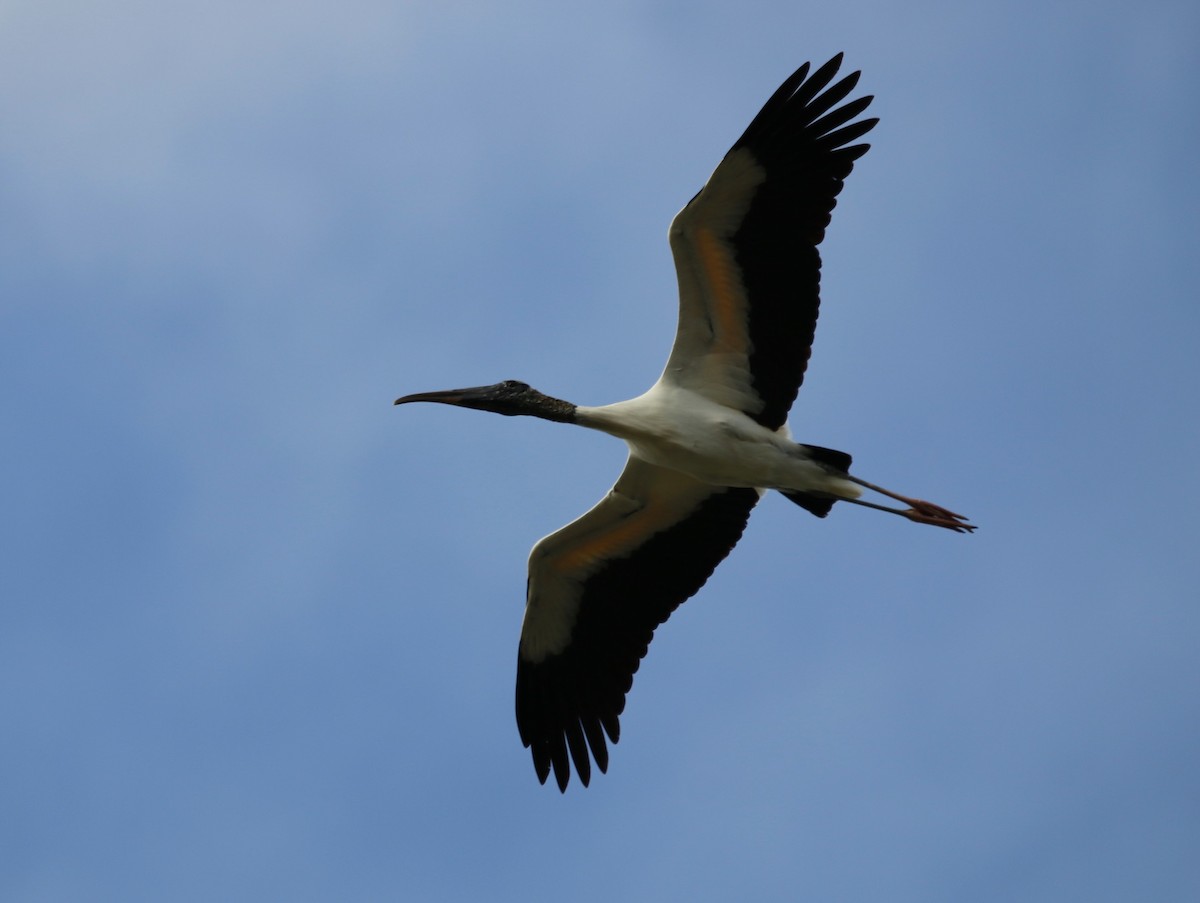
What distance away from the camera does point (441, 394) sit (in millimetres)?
13938

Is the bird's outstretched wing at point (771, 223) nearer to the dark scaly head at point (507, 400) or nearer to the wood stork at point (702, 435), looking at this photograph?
the wood stork at point (702, 435)

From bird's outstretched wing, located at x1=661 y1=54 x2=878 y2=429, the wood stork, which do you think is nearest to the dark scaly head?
the wood stork

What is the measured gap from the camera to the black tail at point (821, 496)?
12953 millimetres

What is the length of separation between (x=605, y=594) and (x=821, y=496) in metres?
2.06

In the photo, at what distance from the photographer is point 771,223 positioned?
12.7m

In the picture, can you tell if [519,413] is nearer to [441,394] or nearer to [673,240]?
[441,394]

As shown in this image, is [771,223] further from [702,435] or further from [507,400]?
[507,400]

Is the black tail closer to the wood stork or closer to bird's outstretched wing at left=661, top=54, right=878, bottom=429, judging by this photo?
the wood stork

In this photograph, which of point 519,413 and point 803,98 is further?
point 519,413

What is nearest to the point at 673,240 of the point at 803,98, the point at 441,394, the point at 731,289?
the point at 731,289

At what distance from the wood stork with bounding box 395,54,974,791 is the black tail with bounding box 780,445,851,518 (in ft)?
0.04

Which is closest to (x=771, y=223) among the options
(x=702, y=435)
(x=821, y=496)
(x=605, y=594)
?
(x=702, y=435)

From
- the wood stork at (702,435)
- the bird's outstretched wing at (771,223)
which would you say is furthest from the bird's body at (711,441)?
the bird's outstretched wing at (771,223)

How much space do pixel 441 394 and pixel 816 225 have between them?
3.39 metres
